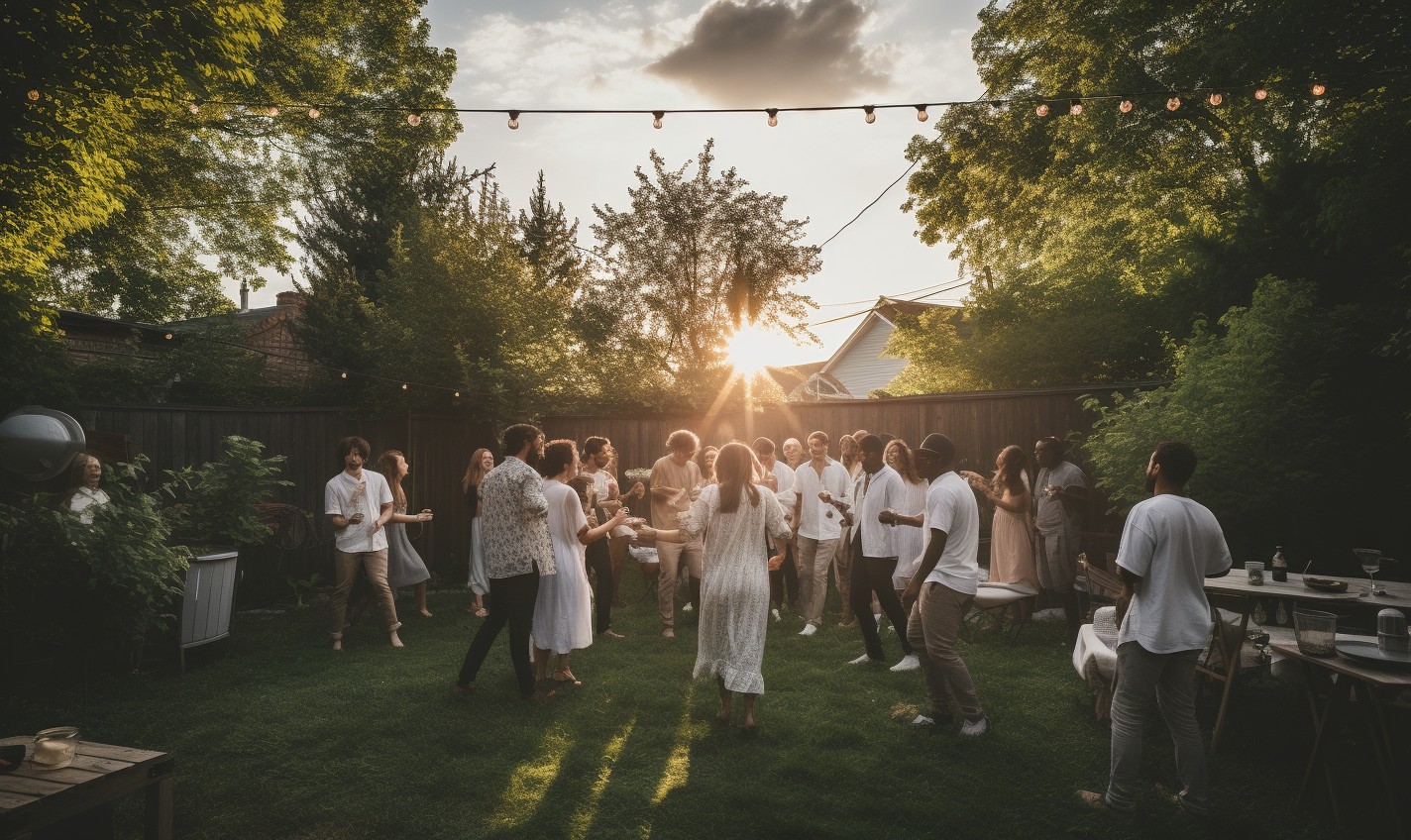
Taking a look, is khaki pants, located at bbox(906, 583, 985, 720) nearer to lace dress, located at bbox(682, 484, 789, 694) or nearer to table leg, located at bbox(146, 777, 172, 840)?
lace dress, located at bbox(682, 484, 789, 694)

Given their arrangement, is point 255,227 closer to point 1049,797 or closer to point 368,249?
point 368,249

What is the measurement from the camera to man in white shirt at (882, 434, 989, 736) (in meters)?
4.27

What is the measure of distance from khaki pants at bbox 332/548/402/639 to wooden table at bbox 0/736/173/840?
3.83m

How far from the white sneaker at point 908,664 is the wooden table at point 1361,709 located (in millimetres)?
2562

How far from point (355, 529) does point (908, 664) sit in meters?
5.15

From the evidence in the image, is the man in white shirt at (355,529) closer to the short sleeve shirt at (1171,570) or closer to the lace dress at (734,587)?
the lace dress at (734,587)

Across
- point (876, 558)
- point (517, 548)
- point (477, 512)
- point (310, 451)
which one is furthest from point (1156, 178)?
point (310, 451)

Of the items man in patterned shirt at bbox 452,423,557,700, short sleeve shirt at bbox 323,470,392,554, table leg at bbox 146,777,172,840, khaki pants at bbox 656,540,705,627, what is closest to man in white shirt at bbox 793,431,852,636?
khaki pants at bbox 656,540,705,627

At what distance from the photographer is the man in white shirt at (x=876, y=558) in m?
5.66

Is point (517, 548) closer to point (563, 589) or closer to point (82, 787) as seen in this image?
point (563, 589)

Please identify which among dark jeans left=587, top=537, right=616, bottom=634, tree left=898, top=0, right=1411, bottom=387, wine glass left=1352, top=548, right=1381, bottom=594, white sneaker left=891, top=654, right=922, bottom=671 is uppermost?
tree left=898, top=0, right=1411, bottom=387

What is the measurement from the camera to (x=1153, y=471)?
3463 mm

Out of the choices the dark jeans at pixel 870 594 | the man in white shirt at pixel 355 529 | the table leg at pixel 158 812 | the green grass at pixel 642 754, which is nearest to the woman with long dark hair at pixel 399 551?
the man in white shirt at pixel 355 529

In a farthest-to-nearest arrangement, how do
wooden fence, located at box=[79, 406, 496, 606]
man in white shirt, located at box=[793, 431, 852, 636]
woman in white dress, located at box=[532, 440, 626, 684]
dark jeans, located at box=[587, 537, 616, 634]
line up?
wooden fence, located at box=[79, 406, 496, 606]
man in white shirt, located at box=[793, 431, 852, 636]
dark jeans, located at box=[587, 537, 616, 634]
woman in white dress, located at box=[532, 440, 626, 684]
